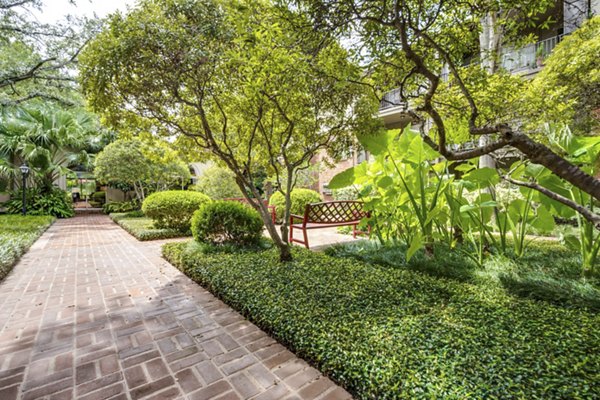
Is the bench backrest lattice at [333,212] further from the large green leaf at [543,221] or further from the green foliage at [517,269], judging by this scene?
the large green leaf at [543,221]

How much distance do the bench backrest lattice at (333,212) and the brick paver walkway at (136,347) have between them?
2.49 metres

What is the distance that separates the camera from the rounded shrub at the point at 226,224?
5.19 metres

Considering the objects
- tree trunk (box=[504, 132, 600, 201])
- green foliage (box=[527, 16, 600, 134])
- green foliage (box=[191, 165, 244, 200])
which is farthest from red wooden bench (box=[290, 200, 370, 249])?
green foliage (box=[191, 165, 244, 200])

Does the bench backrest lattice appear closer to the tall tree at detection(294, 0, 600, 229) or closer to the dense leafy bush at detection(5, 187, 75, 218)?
the tall tree at detection(294, 0, 600, 229)

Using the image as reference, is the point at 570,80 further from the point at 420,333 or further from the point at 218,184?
the point at 218,184

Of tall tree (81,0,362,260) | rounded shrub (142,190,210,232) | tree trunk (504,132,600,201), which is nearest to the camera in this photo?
tree trunk (504,132,600,201)

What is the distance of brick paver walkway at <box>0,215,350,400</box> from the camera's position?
1.79 metres

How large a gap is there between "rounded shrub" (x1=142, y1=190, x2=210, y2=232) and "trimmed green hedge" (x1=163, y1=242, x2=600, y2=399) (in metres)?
5.09

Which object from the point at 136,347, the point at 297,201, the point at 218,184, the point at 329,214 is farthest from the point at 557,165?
the point at 218,184

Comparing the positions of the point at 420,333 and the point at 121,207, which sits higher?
the point at 121,207

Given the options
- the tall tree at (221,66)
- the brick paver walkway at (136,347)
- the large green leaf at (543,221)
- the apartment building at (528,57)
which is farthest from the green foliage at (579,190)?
the brick paver walkway at (136,347)

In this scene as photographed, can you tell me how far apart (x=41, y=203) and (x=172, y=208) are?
10.7 metres

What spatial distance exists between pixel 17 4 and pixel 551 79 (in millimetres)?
13634

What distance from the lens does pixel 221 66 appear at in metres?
3.78
